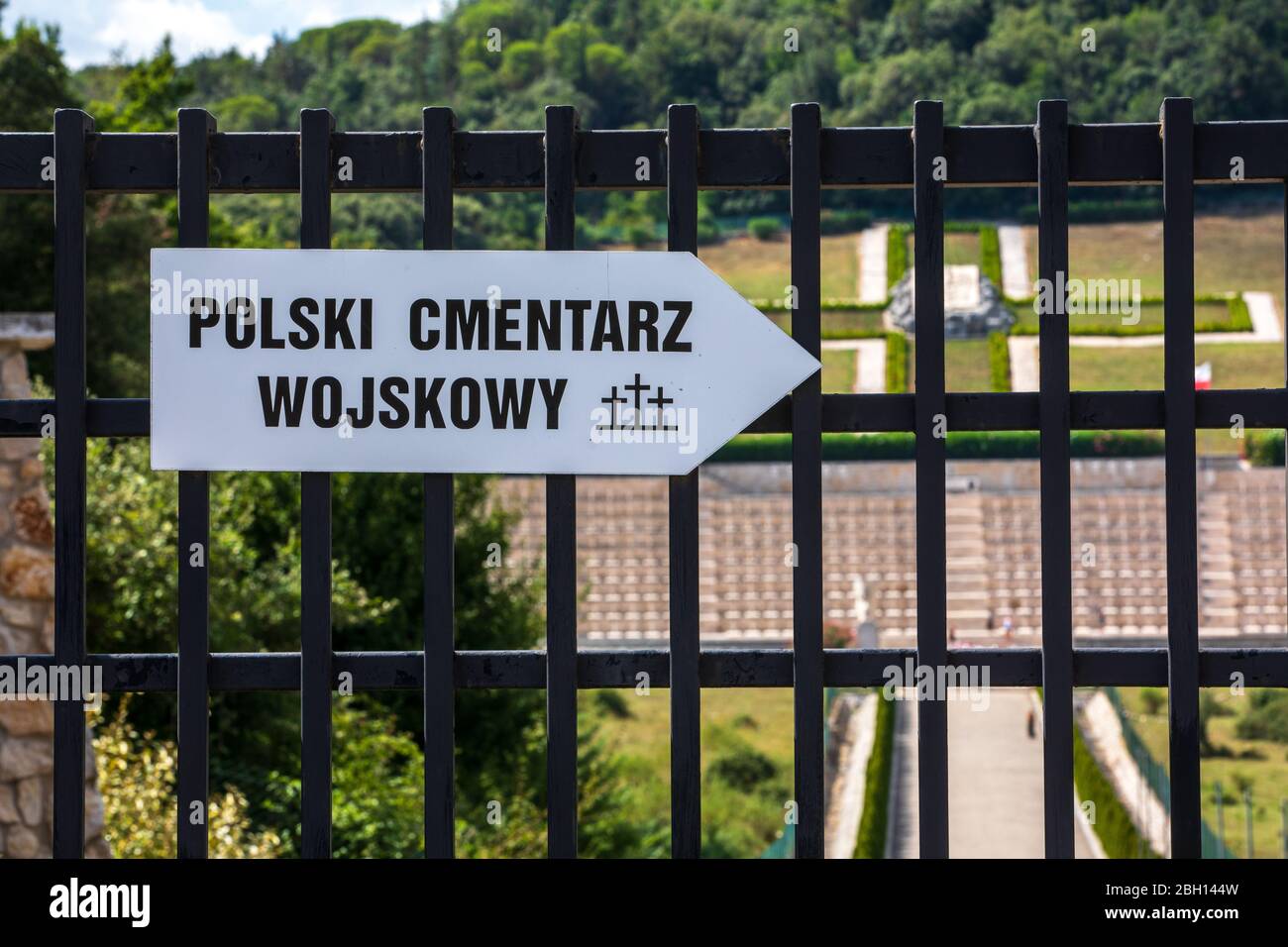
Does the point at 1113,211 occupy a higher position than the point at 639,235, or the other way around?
the point at 1113,211

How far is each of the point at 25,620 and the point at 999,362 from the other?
43822 millimetres

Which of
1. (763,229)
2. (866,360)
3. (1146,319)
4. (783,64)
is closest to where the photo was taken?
(866,360)

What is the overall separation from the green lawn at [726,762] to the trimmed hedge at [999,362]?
22084 mm

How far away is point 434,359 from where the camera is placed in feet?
9.39

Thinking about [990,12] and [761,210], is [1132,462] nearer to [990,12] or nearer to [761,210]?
[761,210]

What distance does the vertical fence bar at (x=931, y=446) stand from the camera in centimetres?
271

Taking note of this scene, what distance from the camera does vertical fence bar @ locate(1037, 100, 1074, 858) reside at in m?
2.74

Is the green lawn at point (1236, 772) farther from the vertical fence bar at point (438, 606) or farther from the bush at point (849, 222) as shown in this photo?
the bush at point (849, 222)

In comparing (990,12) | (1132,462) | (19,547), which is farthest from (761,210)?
(19,547)

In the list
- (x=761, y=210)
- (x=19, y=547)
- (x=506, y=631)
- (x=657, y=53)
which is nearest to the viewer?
(x=19, y=547)

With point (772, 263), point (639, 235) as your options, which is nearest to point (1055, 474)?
point (639, 235)

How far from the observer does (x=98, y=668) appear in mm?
2838

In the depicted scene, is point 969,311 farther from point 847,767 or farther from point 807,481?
point 807,481
